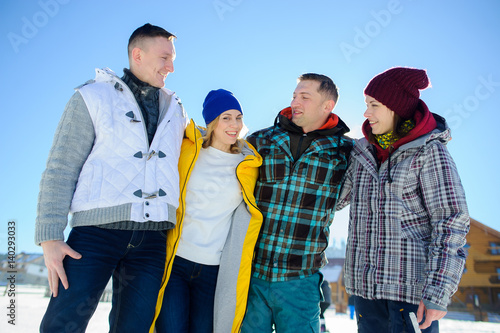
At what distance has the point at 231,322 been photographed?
106 inches

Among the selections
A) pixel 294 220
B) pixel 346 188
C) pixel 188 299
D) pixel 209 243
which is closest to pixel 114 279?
pixel 188 299

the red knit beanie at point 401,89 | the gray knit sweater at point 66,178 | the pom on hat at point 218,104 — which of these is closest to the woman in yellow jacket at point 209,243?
the pom on hat at point 218,104

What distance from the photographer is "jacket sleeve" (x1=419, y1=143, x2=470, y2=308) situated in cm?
214

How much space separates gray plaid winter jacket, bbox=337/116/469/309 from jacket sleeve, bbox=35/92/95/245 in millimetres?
1858

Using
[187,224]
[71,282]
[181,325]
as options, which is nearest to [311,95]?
[187,224]

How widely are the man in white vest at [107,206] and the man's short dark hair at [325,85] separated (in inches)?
62.9

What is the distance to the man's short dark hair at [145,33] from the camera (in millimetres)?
2715

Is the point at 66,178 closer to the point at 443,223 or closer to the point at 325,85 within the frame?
the point at 443,223

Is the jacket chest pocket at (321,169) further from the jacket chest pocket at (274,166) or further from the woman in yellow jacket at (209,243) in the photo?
the woman in yellow jacket at (209,243)

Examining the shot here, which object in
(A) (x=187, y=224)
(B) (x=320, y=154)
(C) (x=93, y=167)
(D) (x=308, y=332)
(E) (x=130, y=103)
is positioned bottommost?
(D) (x=308, y=332)

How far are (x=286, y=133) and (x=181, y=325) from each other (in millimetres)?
1690

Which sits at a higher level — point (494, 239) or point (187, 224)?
point (187, 224)

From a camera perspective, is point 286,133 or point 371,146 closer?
point 371,146

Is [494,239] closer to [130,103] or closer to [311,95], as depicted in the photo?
[311,95]
